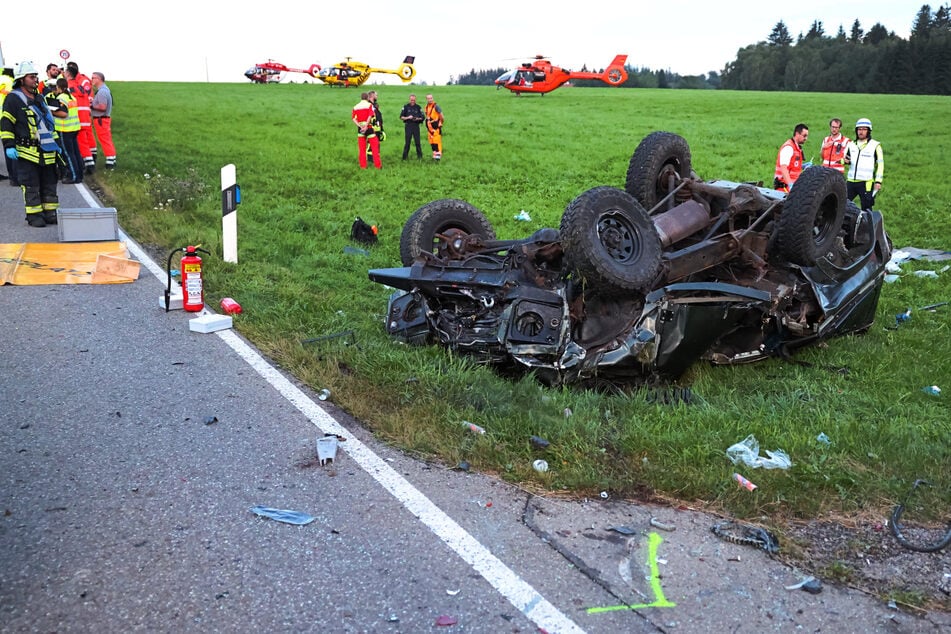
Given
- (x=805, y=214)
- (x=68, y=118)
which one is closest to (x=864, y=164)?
(x=805, y=214)

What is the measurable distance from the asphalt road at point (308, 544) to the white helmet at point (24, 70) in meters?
6.52

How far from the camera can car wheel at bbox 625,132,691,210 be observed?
21.9ft

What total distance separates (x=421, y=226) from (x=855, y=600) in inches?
173

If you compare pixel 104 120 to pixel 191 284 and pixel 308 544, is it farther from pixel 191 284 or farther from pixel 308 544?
pixel 308 544

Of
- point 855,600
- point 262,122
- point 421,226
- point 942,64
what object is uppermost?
point 942,64

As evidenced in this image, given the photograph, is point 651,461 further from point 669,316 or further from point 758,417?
point 669,316

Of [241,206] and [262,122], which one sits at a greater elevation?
[262,122]

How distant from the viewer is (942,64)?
5638 centimetres

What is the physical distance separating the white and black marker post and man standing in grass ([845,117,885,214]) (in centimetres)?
904

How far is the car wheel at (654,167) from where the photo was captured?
6.68 meters

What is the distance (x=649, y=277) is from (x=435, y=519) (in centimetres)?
260

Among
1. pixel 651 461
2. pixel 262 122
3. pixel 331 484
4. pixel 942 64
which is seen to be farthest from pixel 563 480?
pixel 942 64

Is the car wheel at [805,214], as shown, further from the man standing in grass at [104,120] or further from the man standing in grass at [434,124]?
the man standing in grass at [104,120]

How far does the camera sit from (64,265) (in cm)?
777
